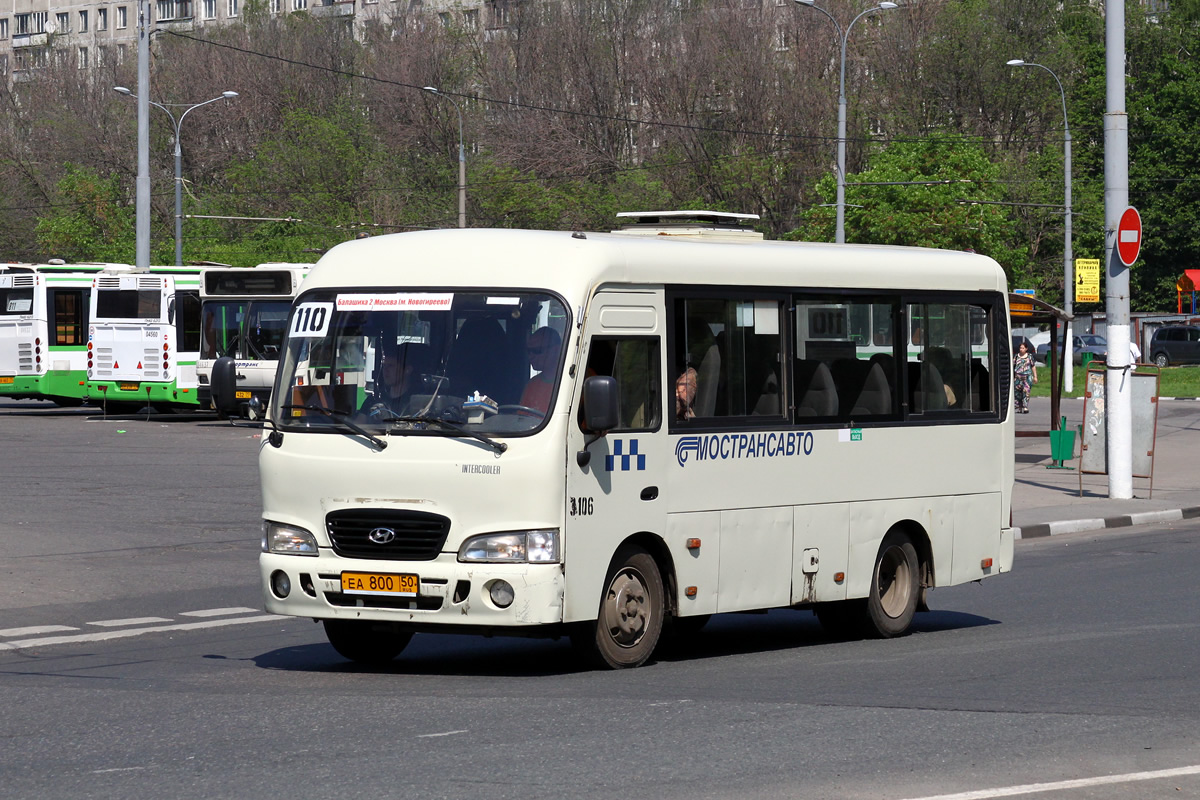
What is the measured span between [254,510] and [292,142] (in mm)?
55188

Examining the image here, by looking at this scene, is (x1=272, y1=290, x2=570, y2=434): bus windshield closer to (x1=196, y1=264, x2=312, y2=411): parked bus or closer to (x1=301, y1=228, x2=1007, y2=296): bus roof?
(x1=301, y1=228, x2=1007, y2=296): bus roof

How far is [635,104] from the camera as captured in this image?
7025cm

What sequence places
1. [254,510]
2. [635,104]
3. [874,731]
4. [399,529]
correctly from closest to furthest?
1. [874,731]
2. [399,529]
3. [254,510]
4. [635,104]


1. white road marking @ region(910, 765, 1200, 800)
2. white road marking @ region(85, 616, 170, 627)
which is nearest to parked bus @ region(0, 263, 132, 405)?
white road marking @ region(85, 616, 170, 627)

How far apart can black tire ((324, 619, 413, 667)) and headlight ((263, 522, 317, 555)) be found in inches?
23.5

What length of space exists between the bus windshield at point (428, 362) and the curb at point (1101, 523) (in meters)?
10.7

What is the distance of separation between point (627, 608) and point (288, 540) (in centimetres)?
188

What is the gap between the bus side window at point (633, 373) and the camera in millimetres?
9781

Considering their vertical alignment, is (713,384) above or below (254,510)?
above

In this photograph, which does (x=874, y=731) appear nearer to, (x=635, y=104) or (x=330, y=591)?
(x=330, y=591)

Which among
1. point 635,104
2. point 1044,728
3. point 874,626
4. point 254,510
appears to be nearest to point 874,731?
point 1044,728

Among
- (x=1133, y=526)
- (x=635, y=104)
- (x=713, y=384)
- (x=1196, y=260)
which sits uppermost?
→ (x=635, y=104)

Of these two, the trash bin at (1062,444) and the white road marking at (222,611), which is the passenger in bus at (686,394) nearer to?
the white road marking at (222,611)

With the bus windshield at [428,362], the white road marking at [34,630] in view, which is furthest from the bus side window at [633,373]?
the white road marking at [34,630]
